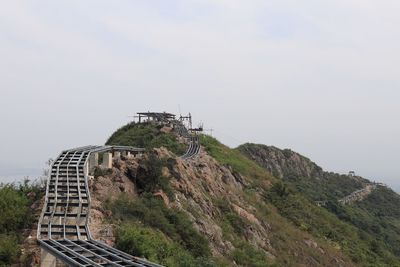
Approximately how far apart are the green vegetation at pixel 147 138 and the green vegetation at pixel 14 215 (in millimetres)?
25675

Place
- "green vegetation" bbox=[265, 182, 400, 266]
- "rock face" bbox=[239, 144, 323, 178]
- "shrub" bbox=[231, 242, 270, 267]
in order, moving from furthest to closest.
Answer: "rock face" bbox=[239, 144, 323, 178]
"green vegetation" bbox=[265, 182, 400, 266]
"shrub" bbox=[231, 242, 270, 267]

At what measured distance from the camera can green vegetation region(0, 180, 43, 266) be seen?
1563 cm

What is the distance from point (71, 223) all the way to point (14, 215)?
7.04 ft

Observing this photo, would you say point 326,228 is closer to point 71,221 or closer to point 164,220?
point 164,220

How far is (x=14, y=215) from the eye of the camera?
1875 centimetres

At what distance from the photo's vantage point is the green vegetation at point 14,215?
51.3 feet

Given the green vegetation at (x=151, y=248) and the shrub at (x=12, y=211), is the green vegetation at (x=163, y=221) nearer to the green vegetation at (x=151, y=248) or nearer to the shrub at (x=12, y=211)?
the green vegetation at (x=151, y=248)

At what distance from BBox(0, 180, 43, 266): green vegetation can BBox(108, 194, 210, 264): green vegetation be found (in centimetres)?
345

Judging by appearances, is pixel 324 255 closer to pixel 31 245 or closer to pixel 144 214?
pixel 144 214

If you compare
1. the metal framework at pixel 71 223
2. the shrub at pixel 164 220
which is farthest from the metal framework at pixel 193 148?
the shrub at pixel 164 220

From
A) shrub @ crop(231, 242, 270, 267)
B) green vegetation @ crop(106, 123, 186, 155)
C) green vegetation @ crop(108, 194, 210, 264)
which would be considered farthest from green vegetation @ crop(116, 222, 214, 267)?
green vegetation @ crop(106, 123, 186, 155)

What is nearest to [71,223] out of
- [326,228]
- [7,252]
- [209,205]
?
[7,252]

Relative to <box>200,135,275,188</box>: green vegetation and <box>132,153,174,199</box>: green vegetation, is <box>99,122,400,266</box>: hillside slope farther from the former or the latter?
<box>200,135,275,188</box>: green vegetation

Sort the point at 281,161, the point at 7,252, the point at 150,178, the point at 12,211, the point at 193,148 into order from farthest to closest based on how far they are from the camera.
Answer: the point at 281,161 → the point at 193,148 → the point at 150,178 → the point at 12,211 → the point at 7,252
